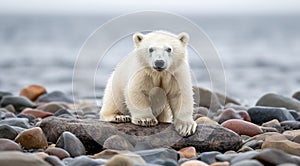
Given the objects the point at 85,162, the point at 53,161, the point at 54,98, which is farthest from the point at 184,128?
the point at 54,98

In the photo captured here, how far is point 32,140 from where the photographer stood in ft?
22.9

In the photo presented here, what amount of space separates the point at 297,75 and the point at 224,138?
1658cm

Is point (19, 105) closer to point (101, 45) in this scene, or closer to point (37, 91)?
point (37, 91)

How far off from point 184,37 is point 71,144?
71.2 inches

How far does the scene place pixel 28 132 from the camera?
704cm

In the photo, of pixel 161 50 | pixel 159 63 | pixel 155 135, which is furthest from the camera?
pixel 155 135

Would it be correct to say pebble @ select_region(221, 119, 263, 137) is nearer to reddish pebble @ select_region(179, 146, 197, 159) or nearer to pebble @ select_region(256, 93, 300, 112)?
reddish pebble @ select_region(179, 146, 197, 159)

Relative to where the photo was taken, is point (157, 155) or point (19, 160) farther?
point (157, 155)

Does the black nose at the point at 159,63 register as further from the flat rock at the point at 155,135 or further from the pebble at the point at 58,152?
the pebble at the point at 58,152

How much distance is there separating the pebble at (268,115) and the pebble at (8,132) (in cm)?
398

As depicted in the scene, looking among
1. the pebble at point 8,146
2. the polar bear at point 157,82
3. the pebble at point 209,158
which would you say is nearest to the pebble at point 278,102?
the polar bear at point 157,82

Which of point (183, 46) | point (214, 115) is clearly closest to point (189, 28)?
point (183, 46)

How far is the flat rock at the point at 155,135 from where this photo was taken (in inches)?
283

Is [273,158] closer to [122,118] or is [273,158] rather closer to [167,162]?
[167,162]
